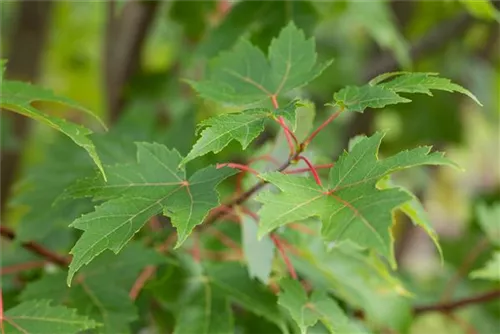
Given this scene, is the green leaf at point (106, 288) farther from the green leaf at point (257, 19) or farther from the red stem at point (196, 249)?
the green leaf at point (257, 19)

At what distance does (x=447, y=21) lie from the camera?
1.41m

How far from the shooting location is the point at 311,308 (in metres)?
0.66

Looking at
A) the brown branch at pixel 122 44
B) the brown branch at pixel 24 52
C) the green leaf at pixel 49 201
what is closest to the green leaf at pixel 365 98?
the green leaf at pixel 49 201

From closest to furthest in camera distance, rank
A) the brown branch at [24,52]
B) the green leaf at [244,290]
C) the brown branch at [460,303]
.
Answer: the green leaf at [244,290] → the brown branch at [460,303] → the brown branch at [24,52]

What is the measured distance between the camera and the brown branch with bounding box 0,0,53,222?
156cm

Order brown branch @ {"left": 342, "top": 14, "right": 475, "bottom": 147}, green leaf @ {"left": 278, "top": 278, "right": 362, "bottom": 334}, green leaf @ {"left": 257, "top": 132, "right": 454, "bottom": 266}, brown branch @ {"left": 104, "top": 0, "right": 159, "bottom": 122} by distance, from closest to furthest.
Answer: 1. green leaf @ {"left": 257, "top": 132, "right": 454, "bottom": 266}
2. green leaf @ {"left": 278, "top": 278, "right": 362, "bottom": 334}
3. brown branch @ {"left": 104, "top": 0, "right": 159, "bottom": 122}
4. brown branch @ {"left": 342, "top": 14, "right": 475, "bottom": 147}

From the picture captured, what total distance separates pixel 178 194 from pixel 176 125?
0.45 metres

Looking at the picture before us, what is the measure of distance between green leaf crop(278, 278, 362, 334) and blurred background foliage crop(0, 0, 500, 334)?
0.20 meters

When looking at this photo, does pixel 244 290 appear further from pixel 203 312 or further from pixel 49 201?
pixel 49 201

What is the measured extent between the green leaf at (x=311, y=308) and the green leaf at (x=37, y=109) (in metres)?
0.21

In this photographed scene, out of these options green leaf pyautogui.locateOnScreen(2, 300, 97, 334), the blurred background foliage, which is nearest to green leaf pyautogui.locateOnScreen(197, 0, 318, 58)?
the blurred background foliage

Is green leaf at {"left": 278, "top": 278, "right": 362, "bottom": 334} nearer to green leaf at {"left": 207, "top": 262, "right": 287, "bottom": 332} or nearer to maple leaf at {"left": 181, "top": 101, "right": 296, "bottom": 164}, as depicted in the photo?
green leaf at {"left": 207, "top": 262, "right": 287, "bottom": 332}

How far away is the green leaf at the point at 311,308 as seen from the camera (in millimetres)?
633

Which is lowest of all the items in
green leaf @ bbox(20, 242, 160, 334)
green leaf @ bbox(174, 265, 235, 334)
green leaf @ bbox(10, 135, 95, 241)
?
green leaf @ bbox(174, 265, 235, 334)
